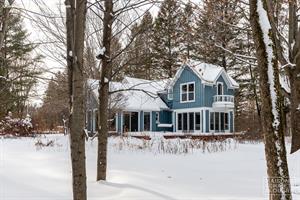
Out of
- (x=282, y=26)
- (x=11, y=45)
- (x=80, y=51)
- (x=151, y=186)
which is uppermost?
(x=11, y=45)

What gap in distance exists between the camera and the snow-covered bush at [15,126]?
72.6 feet

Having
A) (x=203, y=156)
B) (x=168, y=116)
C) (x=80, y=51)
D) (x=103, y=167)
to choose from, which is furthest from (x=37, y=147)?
(x=168, y=116)

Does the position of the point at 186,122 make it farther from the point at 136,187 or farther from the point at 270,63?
the point at 270,63

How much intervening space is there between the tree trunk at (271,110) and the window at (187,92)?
25069 mm

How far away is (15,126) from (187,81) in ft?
44.6

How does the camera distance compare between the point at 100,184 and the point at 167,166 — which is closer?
the point at 100,184

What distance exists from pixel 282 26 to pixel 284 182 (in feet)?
32.4

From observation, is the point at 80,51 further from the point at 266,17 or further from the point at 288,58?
the point at 288,58

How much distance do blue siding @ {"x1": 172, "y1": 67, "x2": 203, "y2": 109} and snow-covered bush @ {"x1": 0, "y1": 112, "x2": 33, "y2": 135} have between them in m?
11.6

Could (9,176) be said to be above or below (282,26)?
below

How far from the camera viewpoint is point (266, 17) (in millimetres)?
4270

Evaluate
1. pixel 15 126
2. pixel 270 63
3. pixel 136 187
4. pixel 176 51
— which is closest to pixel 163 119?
pixel 15 126

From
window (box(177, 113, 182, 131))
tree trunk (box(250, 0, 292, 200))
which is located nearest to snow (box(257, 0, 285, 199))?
tree trunk (box(250, 0, 292, 200))

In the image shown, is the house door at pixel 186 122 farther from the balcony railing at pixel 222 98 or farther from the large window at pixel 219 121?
the balcony railing at pixel 222 98
